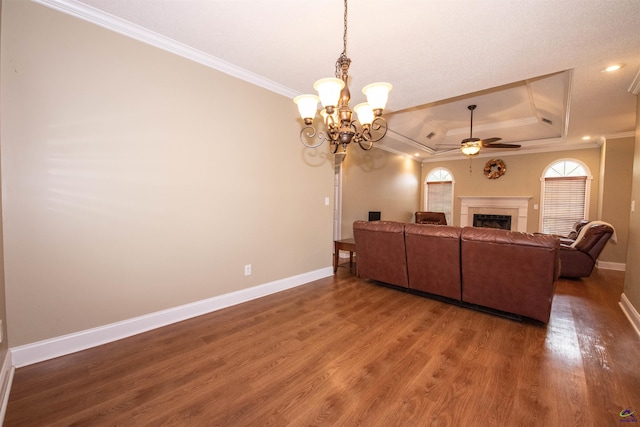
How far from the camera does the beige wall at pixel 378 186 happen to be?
19.2 feet

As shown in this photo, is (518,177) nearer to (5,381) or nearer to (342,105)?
(342,105)

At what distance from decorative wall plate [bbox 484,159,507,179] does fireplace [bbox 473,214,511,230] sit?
1.11 metres

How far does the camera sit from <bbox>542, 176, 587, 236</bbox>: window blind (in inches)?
235

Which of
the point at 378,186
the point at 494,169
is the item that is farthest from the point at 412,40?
the point at 494,169

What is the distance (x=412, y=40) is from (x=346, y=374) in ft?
9.44

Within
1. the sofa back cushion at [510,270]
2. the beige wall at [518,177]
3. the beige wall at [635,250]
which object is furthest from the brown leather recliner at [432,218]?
the sofa back cushion at [510,270]

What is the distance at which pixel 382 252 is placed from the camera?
3.54m

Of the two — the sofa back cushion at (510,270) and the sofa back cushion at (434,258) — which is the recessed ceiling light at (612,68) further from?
the sofa back cushion at (434,258)

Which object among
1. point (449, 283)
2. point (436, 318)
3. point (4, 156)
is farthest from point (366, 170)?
point (4, 156)

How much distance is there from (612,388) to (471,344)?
819 millimetres

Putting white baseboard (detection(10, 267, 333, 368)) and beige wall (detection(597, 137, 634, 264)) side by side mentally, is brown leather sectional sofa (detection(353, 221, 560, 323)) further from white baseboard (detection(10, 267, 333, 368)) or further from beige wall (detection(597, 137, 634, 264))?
beige wall (detection(597, 137, 634, 264))

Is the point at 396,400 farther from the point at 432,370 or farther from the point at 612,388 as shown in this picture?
the point at 612,388

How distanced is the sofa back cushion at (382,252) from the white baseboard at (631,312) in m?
2.16

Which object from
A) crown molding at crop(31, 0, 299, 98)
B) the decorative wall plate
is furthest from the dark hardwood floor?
the decorative wall plate
